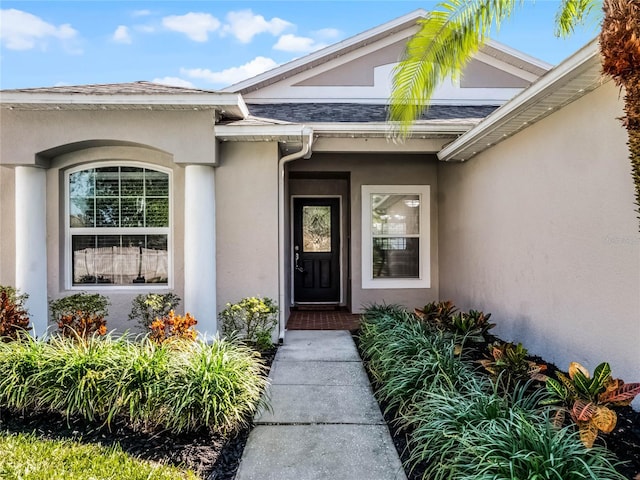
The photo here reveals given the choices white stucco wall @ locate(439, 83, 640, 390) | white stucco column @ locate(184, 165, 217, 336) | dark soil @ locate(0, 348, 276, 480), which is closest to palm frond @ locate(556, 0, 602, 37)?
white stucco wall @ locate(439, 83, 640, 390)

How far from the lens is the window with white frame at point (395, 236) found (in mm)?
8461

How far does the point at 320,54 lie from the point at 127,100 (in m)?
4.78

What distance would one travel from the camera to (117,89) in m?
6.16

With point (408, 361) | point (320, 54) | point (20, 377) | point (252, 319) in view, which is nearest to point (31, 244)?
point (20, 377)

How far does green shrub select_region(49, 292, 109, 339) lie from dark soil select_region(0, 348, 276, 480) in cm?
95

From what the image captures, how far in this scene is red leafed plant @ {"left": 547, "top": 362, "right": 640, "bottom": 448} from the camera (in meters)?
2.74

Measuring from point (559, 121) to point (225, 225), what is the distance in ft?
14.7

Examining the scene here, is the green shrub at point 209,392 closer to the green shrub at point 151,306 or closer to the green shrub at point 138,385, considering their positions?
the green shrub at point 138,385

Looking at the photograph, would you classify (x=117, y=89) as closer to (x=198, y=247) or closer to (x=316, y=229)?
(x=198, y=247)

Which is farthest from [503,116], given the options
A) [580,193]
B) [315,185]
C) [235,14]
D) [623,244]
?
[235,14]

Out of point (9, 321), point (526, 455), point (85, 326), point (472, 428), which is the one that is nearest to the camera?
point (526, 455)

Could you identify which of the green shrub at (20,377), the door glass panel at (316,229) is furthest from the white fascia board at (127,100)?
the door glass panel at (316,229)

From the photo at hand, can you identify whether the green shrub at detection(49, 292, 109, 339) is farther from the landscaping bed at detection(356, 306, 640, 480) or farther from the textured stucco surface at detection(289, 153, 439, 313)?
the textured stucco surface at detection(289, 153, 439, 313)

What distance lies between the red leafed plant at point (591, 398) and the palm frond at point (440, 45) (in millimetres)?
3484
